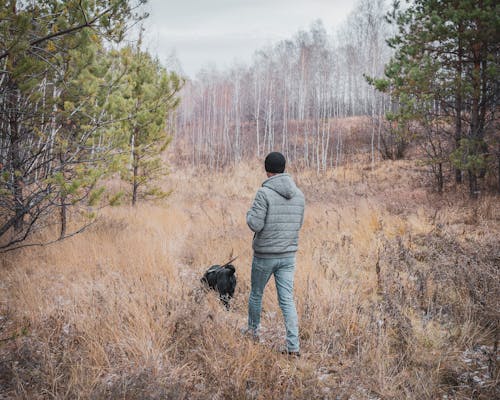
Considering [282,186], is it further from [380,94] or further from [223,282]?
[380,94]

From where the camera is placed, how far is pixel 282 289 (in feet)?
11.2

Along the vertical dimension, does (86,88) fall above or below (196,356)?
above

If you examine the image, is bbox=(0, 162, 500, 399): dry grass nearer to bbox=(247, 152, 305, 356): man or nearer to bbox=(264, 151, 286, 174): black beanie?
bbox=(247, 152, 305, 356): man

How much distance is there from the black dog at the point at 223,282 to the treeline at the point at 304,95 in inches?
730

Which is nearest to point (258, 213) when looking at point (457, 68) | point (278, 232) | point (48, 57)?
point (278, 232)

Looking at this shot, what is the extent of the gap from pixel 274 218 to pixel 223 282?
1.57 meters

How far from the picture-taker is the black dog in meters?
4.44

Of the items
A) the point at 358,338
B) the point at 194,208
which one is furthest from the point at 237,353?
the point at 194,208

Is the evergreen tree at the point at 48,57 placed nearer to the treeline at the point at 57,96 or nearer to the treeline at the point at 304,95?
the treeline at the point at 57,96

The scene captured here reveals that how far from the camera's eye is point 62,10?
3.07 m

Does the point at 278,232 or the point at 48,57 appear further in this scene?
the point at 48,57

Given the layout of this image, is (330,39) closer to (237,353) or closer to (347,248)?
(347,248)

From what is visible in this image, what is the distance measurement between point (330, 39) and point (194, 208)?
26.8 m

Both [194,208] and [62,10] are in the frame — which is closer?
[62,10]
